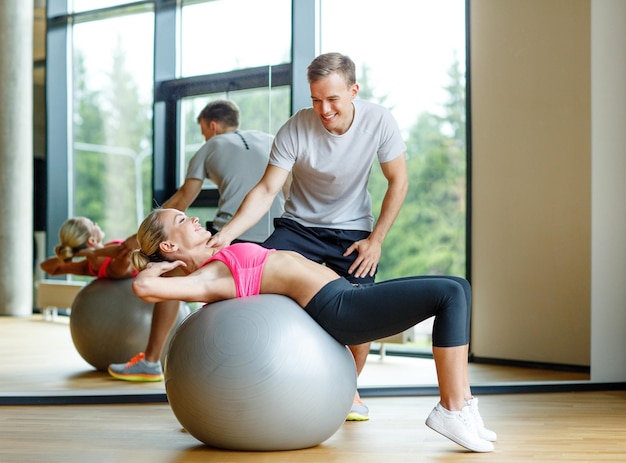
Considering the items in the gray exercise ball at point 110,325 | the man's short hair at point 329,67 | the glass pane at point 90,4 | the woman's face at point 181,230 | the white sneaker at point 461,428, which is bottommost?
the white sneaker at point 461,428

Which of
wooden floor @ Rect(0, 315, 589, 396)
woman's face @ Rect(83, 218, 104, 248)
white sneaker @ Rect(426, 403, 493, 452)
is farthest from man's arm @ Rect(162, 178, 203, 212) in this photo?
white sneaker @ Rect(426, 403, 493, 452)

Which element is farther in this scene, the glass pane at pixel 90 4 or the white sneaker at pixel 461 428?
the glass pane at pixel 90 4

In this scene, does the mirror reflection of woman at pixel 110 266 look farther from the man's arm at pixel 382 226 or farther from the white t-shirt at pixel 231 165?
the man's arm at pixel 382 226

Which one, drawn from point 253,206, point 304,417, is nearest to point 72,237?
point 253,206

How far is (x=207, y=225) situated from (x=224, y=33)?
33.6 inches

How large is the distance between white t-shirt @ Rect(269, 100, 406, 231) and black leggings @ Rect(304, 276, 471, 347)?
60 centimetres

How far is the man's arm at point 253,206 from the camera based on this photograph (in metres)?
2.85

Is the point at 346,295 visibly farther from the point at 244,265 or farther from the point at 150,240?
the point at 150,240

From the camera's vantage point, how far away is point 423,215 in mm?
4605

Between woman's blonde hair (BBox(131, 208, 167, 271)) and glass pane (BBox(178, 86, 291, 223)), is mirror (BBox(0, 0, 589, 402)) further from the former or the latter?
woman's blonde hair (BBox(131, 208, 167, 271))

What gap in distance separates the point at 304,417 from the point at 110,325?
5.51 feet

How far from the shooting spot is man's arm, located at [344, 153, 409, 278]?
3.09 metres

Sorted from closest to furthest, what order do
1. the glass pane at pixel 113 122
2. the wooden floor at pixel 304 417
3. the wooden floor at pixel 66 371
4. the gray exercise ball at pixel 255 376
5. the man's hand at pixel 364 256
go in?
the gray exercise ball at pixel 255 376, the wooden floor at pixel 304 417, the man's hand at pixel 364 256, the wooden floor at pixel 66 371, the glass pane at pixel 113 122

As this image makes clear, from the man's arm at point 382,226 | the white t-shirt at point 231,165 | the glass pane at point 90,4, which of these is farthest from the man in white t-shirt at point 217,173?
the glass pane at point 90,4
